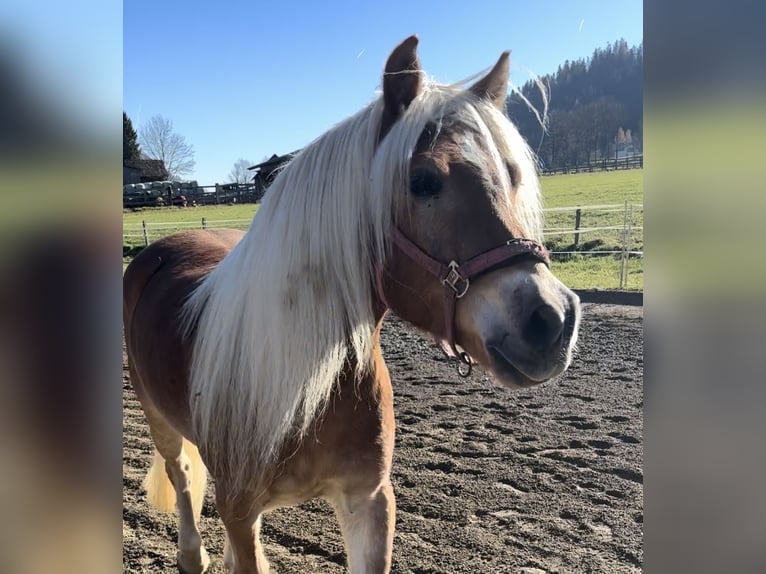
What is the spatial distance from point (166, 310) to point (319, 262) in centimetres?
99

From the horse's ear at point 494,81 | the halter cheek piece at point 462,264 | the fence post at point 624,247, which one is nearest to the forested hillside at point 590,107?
the horse's ear at point 494,81

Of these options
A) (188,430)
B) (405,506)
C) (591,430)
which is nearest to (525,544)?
(405,506)

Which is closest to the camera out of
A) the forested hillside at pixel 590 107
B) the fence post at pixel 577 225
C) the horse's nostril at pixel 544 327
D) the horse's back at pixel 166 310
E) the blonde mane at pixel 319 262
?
the horse's nostril at pixel 544 327

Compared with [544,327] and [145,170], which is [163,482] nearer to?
[145,170]

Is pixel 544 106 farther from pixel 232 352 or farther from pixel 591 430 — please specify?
pixel 591 430

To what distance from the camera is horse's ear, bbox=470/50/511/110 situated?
4.34ft

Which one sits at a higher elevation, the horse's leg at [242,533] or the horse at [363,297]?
the horse at [363,297]

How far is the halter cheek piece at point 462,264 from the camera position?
3.44ft

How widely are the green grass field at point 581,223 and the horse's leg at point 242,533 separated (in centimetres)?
344

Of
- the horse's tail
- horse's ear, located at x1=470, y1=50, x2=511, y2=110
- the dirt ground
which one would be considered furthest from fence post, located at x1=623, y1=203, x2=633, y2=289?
horse's ear, located at x1=470, y1=50, x2=511, y2=110

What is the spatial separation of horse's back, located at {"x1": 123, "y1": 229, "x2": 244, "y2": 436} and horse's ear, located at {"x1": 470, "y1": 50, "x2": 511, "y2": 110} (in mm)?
1194

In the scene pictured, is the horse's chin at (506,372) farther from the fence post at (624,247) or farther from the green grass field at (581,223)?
the fence post at (624,247)

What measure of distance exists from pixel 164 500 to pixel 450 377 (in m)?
2.57

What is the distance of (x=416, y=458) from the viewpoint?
9.95 ft
